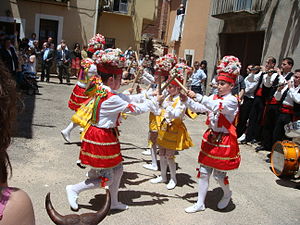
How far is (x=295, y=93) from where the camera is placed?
249 inches

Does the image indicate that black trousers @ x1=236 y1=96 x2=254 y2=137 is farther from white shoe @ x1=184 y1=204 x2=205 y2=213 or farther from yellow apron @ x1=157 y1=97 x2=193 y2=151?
white shoe @ x1=184 y1=204 x2=205 y2=213

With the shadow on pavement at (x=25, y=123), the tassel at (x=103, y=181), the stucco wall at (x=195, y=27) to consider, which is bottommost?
the shadow on pavement at (x=25, y=123)

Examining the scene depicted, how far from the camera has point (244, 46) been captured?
486 inches

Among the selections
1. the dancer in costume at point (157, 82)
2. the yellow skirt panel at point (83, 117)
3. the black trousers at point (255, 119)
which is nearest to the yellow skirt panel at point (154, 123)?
the dancer in costume at point (157, 82)

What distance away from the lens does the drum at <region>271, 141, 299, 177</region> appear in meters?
5.66

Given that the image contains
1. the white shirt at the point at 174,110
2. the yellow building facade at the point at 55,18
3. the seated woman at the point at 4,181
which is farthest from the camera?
the yellow building facade at the point at 55,18

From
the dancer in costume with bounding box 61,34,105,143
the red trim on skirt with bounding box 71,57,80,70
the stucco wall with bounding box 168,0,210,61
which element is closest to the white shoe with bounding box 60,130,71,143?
the dancer in costume with bounding box 61,34,105,143

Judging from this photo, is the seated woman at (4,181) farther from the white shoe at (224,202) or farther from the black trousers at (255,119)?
the black trousers at (255,119)

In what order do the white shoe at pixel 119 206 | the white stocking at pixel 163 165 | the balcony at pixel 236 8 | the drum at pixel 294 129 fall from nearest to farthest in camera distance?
the white shoe at pixel 119 206 → the white stocking at pixel 163 165 → the drum at pixel 294 129 → the balcony at pixel 236 8

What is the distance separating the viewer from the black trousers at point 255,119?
797 cm

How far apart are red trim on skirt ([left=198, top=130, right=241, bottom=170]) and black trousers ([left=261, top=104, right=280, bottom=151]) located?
145 inches

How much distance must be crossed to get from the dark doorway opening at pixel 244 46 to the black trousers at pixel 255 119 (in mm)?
3748

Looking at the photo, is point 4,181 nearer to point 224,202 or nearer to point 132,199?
point 132,199

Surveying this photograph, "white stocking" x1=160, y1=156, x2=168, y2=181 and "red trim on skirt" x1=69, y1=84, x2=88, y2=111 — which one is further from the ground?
"red trim on skirt" x1=69, y1=84, x2=88, y2=111
